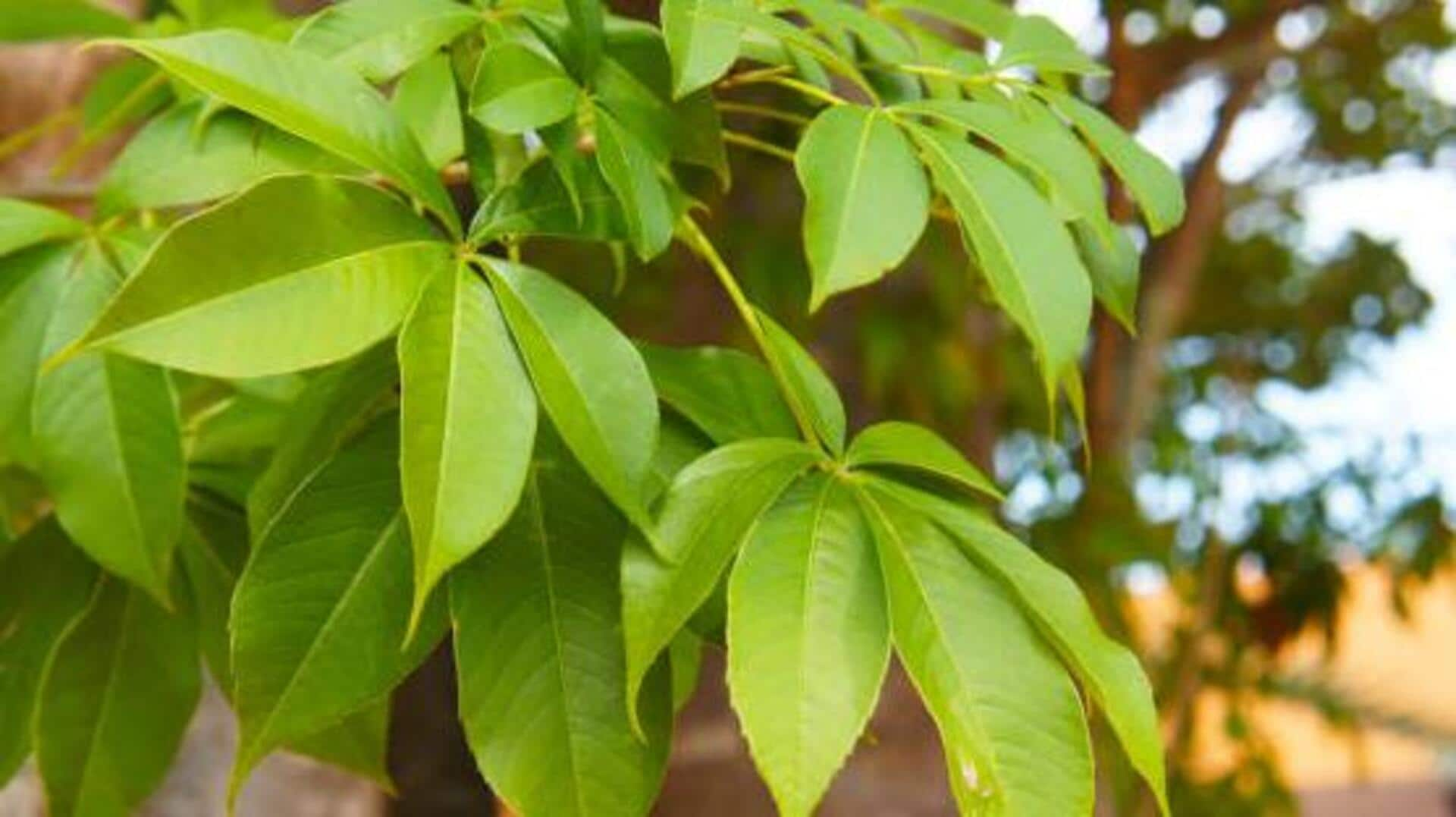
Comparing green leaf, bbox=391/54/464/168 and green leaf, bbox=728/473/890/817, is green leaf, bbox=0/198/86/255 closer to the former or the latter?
green leaf, bbox=391/54/464/168

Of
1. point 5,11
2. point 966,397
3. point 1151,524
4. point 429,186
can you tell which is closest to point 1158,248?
point 1151,524

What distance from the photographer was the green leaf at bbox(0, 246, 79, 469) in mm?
587

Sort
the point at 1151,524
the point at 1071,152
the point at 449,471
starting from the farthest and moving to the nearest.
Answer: the point at 1151,524 → the point at 1071,152 → the point at 449,471

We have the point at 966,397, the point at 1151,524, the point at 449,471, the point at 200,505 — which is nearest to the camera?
the point at 449,471

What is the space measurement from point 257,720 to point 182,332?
0.36 ft

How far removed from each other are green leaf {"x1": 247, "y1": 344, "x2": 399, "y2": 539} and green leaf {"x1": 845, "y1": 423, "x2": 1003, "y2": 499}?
13cm

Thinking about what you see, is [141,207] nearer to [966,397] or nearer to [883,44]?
[883,44]

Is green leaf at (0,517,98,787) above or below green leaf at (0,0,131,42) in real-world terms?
below

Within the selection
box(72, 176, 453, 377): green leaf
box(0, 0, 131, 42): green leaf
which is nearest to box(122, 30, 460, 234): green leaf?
box(72, 176, 453, 377): green leaf

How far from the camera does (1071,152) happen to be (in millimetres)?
542

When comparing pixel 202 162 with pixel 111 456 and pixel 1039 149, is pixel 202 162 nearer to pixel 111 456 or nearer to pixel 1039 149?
pixel 111 456

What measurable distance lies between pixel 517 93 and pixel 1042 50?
0.66 ft

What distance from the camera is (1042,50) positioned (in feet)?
2.06

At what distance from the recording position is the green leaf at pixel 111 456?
58cm
